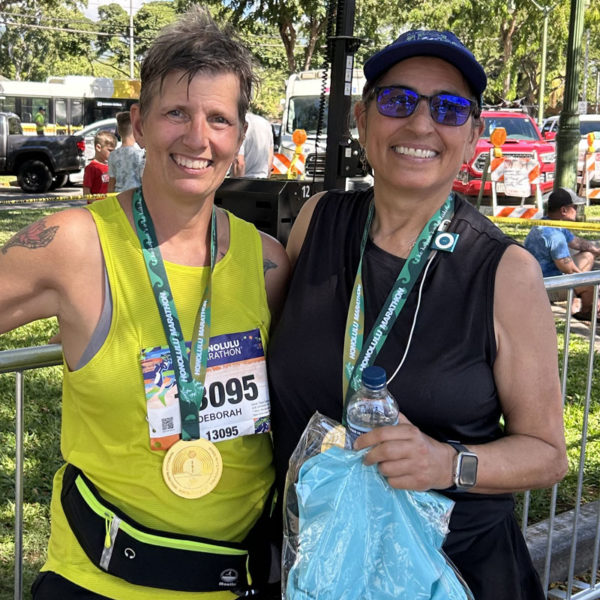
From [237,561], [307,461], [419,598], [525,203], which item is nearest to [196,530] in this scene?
[237,561]

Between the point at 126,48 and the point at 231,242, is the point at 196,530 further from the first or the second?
the point at 126,48

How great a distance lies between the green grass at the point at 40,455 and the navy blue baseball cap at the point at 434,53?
2780mm

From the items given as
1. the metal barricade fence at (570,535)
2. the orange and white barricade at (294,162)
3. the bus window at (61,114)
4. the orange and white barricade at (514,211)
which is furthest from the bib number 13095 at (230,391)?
the bus window at (61,114)

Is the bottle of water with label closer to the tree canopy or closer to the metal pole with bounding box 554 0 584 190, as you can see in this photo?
the tree canopy

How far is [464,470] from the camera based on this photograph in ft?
5.74

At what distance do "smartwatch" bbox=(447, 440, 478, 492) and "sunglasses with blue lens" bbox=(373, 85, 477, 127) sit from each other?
797 millimetres

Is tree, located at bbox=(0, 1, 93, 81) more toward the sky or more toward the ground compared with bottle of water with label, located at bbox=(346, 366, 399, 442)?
more toward the sky

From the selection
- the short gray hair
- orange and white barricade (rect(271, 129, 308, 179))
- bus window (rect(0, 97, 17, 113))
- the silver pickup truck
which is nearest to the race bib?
the short gray hair

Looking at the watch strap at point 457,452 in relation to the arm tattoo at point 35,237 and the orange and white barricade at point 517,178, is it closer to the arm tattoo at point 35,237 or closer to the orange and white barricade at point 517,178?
the arm tattoo at point 35,237

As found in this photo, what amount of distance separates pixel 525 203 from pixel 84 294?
15.0 m

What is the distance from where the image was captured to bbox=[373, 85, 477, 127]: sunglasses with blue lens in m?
1.97

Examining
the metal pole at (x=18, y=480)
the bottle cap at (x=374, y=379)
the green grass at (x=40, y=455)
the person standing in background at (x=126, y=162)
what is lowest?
the green grass at (x=40, y=455)

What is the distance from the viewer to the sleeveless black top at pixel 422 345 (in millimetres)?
1845

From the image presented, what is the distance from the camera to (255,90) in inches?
85.4
